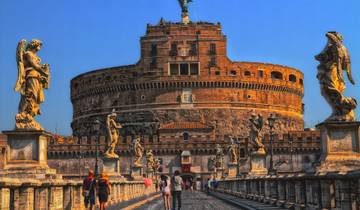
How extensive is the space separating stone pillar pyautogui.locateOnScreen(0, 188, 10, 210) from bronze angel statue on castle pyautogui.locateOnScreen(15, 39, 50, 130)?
4704 mm

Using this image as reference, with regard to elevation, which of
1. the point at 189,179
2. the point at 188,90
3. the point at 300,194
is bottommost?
the point at 189,179

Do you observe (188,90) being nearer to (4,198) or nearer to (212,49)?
(212,49)

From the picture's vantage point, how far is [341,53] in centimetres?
1246

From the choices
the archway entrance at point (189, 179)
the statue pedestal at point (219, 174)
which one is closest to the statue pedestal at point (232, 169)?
the statue pedestal at point (219, 174)

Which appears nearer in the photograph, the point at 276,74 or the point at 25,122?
the point at 25,122

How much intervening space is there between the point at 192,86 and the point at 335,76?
72293 millimetres

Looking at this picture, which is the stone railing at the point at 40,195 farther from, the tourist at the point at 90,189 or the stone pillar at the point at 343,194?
the stone pillar at the point at 343,194

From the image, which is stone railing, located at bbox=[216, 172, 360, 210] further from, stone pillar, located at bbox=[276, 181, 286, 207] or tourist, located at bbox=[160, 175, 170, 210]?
tourist, located at bbox=[160, 175, 170, 210]

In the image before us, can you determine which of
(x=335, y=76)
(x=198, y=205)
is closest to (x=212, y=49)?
(x=198, y=205)

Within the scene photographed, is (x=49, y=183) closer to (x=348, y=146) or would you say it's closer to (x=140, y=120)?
(x=348, y=146)

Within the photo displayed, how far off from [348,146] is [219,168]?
158 feet

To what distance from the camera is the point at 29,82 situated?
12.7 meters

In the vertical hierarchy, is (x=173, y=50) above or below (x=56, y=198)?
above

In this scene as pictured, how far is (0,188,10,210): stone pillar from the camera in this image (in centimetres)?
751
